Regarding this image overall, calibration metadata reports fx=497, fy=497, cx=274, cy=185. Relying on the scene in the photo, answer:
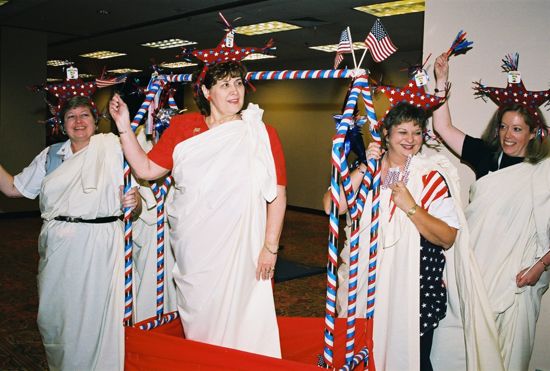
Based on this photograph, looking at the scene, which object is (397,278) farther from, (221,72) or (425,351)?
(221,72)

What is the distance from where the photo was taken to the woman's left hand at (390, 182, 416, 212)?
199 cm

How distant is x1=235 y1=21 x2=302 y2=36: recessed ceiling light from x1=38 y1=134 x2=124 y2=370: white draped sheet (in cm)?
445

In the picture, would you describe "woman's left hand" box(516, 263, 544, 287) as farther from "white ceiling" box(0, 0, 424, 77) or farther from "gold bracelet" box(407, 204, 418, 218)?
"white ceiling" box(0, 0, 424, 77)

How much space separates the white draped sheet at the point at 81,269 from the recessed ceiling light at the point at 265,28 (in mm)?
4451

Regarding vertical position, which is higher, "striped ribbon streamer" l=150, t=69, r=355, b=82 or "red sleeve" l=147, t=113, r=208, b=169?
"striped ribbon streamer" l=150, t=69, r=355, b=82

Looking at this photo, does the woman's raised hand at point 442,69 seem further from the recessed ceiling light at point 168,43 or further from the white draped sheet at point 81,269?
the recessed ceiling light at point 168,43

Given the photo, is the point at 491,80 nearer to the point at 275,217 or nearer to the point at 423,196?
the point at 423,196

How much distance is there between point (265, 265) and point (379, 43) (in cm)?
94

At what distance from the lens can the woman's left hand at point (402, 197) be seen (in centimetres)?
199

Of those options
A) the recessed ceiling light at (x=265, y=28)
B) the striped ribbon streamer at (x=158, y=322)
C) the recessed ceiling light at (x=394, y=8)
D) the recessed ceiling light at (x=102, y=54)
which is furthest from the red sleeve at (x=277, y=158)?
the recessed ceiling light at (x=102, y=54)

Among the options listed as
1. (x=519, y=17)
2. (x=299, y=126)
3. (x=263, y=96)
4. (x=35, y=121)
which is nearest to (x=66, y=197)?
(x=519, y=17)

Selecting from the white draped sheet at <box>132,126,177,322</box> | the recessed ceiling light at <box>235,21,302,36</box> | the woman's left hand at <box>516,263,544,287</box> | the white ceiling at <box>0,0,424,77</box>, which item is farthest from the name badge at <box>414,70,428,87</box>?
the recessed ceiling light at <box>235,21,302,36</box>

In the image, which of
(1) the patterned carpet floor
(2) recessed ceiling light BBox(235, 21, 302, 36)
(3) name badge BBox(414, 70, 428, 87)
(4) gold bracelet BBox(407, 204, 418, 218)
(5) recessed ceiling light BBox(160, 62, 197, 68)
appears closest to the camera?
(4) gold bracelet BBox(407, 204, 418, 218)

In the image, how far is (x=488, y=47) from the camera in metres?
2.73
